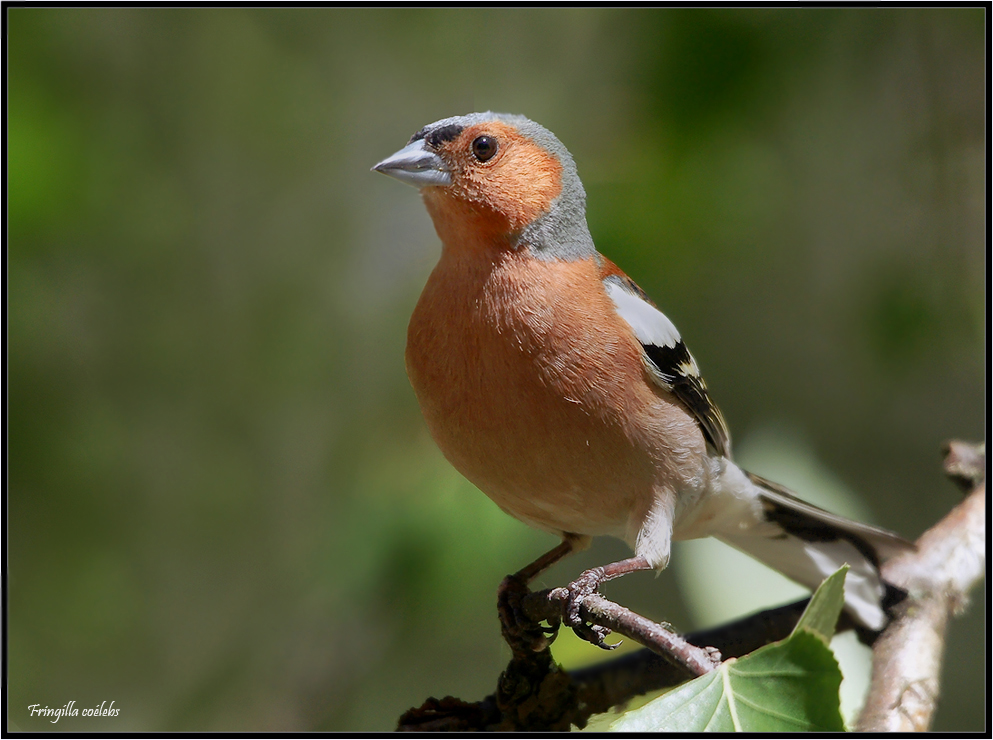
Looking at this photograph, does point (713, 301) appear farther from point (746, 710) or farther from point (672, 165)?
point (746, 710)

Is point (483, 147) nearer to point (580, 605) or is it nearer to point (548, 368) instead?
point (548, 368)

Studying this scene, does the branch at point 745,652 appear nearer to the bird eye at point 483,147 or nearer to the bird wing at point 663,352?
the bird wing at point 663,352

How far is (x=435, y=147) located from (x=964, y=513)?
252cm

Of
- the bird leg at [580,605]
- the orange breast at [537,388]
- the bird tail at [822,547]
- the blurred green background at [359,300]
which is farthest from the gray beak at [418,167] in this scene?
the bird tail at [822,547]

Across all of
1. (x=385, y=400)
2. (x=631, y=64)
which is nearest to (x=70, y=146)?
(x=385, y=400)

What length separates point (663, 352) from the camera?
9.20 feet

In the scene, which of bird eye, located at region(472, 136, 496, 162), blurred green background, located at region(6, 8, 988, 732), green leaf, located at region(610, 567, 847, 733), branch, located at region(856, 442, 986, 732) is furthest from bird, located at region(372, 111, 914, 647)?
blurred green background, located at region(6, 8, 988, 732)

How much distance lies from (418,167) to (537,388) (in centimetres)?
85

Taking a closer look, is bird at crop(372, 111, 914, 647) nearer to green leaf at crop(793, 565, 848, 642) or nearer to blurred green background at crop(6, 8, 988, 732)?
green leaf at crop(793, 565, 848, 642)

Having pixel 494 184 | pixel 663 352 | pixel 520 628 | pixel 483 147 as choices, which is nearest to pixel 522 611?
pixel 520 628

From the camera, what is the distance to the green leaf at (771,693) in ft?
5.47

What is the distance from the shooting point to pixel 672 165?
439 cm

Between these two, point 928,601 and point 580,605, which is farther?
point 928,601

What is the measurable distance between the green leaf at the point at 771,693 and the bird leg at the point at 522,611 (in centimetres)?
72
